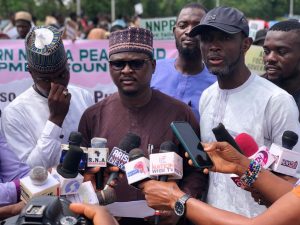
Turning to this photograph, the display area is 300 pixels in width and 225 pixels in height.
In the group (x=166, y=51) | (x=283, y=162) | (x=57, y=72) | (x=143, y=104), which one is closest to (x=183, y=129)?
(x=283, y=162)

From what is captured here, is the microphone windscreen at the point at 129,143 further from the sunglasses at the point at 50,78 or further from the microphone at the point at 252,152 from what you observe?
the sunglasses at the point at 50,78

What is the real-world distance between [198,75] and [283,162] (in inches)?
68.1

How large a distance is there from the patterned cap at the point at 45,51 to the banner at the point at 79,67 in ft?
12.2

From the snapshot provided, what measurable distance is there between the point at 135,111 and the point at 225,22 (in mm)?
767

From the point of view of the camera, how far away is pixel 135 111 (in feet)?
10.8

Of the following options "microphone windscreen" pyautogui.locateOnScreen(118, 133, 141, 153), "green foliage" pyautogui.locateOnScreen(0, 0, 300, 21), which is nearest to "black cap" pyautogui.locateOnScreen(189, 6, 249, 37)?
"microphone windscreen" pyautogui.locateOnScreen(118, 133, 141, 153)

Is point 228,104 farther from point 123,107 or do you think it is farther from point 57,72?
point 57,72

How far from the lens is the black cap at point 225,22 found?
10.2 feet

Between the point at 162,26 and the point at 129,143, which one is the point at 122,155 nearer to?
the point at 129,143

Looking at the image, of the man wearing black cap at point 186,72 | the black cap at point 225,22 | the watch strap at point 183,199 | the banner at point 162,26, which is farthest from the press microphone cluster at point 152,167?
the banner at point 162,26

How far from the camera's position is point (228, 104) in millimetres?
3141

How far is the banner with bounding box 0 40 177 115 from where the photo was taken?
7059 millimetres

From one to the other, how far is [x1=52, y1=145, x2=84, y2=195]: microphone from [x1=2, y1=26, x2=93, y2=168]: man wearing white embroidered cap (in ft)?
1.97

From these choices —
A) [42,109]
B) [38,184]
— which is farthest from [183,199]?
[42,109]
